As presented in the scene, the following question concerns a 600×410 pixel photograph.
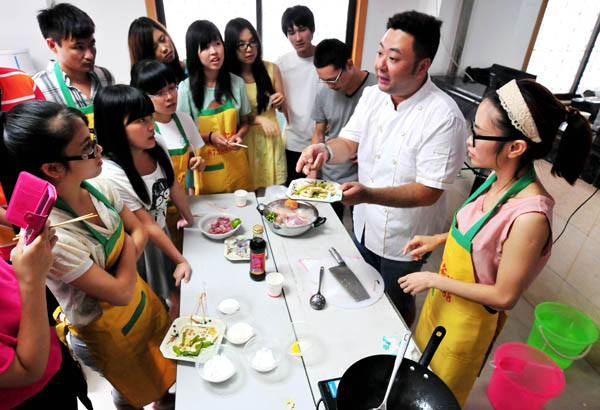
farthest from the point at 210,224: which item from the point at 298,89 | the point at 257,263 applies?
the point at 298,89

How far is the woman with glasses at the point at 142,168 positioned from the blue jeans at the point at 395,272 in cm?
116

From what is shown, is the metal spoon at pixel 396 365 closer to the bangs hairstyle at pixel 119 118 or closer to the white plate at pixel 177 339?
the white plate at pixel 177 339

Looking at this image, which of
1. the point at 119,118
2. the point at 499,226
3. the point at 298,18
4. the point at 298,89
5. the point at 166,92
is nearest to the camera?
the point at 499,226

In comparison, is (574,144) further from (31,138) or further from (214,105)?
(214,105)

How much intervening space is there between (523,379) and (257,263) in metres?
1.69

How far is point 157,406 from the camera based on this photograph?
1.97 metres

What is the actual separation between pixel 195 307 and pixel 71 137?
88 centimetres

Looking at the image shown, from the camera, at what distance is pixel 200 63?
2652 millimetres

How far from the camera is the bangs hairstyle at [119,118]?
1720 millimetres

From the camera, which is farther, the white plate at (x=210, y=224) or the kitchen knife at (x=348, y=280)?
the white plate at (x=210, y=224)

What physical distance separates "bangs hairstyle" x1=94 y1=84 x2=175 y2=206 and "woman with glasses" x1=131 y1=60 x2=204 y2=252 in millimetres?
334

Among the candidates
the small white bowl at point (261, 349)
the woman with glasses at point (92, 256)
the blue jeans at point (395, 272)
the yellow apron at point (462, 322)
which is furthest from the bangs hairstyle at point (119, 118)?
the yellow apron at point (462, 322)

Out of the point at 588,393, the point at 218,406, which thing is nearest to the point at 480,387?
the point at 588,393

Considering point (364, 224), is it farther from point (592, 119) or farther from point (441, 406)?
point (592, 119)
